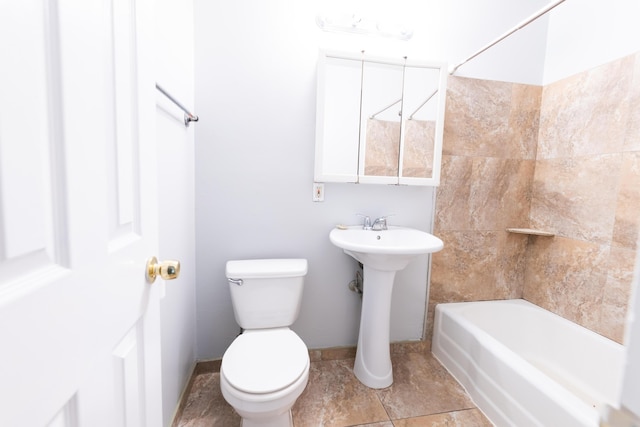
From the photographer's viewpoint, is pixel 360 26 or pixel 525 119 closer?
pixel 360 26

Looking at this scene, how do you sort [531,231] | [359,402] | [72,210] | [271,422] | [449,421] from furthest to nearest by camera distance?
[531,231]
[359,402]
[449,421]
[271,422]
[72,210]

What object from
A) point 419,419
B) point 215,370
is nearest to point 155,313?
point 215,370

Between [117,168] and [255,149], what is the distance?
109cm

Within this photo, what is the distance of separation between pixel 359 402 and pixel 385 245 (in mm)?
845

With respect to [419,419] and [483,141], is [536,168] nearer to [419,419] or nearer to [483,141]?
[483,141]

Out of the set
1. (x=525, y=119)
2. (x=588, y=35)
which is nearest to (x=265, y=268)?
(x=525, y=119)

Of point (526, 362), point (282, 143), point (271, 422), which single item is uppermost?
point (282, 143)

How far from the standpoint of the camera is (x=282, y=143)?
1596 mm

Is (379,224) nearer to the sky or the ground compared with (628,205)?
nearer to the ground

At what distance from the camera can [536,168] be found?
72.8 inches

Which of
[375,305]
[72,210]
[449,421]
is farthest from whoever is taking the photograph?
[375,305]

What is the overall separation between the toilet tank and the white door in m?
0.79

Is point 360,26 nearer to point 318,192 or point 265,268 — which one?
point 318,192

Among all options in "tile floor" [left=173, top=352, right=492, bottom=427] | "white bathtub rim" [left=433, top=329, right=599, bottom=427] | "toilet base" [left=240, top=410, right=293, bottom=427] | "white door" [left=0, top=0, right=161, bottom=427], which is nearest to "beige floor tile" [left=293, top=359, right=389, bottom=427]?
"tile floor" [left=173, top=352, right=492, bottom=427]
